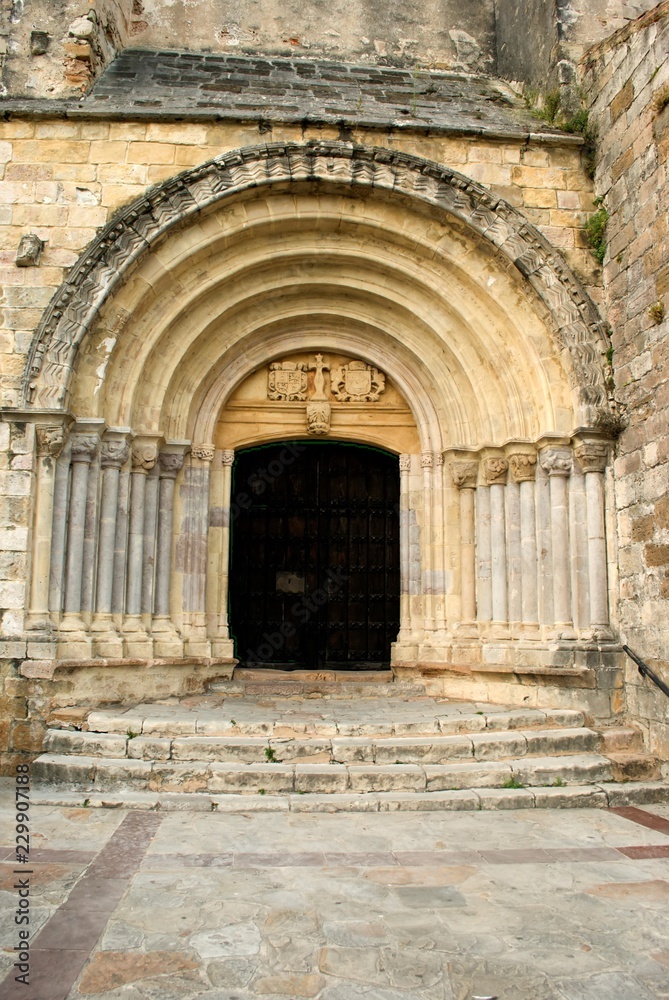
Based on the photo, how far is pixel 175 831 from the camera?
15.1 feet

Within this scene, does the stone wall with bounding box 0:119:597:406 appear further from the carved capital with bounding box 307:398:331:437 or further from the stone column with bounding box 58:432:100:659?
the carved capital with bounding box 307:398:331:437

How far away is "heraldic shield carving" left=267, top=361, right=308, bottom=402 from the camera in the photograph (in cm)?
795

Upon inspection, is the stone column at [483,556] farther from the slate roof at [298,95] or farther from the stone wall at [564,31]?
the stone wall at [564,31]

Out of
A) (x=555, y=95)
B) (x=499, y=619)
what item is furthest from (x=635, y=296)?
(x=499, y=619)

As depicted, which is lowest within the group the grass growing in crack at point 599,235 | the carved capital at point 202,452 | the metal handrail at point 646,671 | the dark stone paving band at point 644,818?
the dark stone paving band at point 644,818

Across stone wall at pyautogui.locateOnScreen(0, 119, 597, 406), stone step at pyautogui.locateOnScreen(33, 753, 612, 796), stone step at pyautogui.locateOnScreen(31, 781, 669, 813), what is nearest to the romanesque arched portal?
stone wall at pyautogui.locateOnScreen(0, 119, 597, 406)

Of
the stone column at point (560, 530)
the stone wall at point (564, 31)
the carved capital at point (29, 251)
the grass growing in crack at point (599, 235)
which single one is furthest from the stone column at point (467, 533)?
the carved capital at point (29, 251)

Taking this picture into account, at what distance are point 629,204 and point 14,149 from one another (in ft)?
17.1

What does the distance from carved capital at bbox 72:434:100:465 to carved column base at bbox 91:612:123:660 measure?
4.25 ft

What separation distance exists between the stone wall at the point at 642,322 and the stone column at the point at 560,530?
0.43 m

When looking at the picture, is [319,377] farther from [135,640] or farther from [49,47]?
[49,47]

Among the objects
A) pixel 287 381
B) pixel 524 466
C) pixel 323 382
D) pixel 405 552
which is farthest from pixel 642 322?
pixel 287 381

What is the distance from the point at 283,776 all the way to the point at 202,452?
3356 millimetres

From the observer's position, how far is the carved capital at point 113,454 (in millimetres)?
6777
